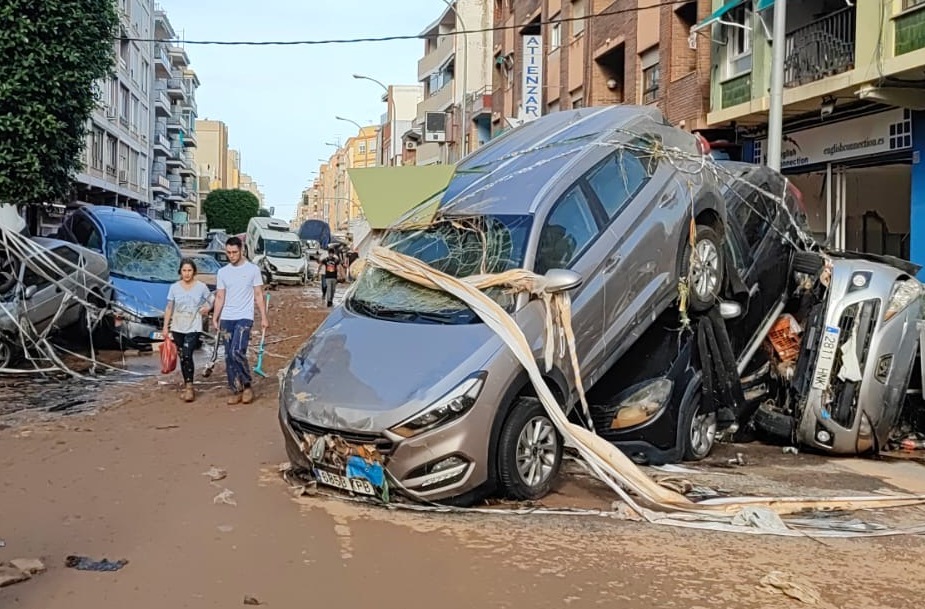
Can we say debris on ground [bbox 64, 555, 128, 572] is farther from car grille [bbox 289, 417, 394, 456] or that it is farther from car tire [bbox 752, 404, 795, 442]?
car tire [bbox 752, 404, 795, 442]

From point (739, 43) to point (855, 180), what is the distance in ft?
12.6

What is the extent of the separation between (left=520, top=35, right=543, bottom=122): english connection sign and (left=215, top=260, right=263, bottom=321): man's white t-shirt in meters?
20.9

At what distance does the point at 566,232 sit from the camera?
7.25 m

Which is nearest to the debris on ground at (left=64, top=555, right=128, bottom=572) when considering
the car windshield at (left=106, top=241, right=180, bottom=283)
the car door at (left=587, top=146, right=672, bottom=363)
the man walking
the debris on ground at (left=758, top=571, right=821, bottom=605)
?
the debris on ground at (left=758, top=571, right=821, bottom=605)

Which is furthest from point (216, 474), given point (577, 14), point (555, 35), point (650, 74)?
point (555, 35)

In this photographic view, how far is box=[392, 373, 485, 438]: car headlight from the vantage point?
594 cm

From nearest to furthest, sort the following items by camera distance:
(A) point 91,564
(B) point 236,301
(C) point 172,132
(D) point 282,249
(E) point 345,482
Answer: (A) point 91,564 < (E) point 345,482 < (B) point 236,301 < (D) point 282,249 < (C) point 172,132

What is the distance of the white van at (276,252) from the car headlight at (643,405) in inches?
1267

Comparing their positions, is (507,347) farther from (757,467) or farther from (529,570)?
(757,467)

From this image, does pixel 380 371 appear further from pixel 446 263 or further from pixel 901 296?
pixel 901 296

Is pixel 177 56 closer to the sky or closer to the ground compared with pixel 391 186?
closer to the sky

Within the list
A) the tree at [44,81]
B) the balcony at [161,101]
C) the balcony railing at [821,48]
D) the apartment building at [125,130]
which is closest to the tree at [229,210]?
the balcony at [161,101]

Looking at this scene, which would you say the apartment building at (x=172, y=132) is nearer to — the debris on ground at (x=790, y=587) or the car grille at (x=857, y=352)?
the car grille at (x=857, y=352)

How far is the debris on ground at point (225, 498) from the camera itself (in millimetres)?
6469
